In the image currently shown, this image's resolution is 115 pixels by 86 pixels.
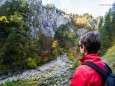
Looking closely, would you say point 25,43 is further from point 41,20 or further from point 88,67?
point 88,67

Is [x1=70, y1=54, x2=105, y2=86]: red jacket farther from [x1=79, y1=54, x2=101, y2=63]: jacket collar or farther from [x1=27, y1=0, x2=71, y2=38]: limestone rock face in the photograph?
[x1=27, y1=0, x2=71, y2=38]: limestone rock face

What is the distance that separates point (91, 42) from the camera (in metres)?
4.48

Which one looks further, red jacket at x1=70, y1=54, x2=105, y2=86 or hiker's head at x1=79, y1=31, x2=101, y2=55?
hiker's head at x1=79, y1=31, x2=101, y2=55

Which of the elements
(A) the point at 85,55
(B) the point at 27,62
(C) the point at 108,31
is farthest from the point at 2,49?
(A) the point at 85,55

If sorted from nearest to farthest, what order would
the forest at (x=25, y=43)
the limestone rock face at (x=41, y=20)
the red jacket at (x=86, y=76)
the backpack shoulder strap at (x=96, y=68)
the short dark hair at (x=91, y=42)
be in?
the red jacket at (x=86, y=76) < the backpack shoulder strap at (x=96, y=68) < the short dark hair at (x=91, y=42) < the forest at (x=25, y=43) < the limestone rock face at (x=41, y=20)

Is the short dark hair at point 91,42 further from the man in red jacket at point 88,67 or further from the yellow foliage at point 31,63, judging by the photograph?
the yellow foliage at point 31,63

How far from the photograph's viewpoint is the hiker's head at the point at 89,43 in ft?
14.6

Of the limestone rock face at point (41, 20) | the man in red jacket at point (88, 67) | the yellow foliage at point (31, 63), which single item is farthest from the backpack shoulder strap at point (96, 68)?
the limestone rock face at point (41, 20)

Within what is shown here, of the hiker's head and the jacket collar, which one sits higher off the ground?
the hiker's head

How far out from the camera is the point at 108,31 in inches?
3275

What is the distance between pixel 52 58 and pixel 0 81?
3314 centimetres

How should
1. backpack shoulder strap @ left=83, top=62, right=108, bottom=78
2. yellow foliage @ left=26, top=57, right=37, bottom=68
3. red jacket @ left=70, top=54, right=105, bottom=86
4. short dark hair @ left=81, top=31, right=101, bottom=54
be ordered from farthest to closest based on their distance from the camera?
yellow foliage @ left=26, top=57, right=37, bottom=68, short dark hair @ left=81, top=31, right=101, bottom=54, backpack shoulder strap @ left=83, top=62, right=108, bottom=78, red jacket @ left=70, top=54, right=105, bottom=86

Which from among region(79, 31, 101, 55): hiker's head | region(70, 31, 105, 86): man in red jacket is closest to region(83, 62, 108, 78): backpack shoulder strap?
region(70, 31, 105, 86): man in red jacket

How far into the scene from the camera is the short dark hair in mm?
4465
